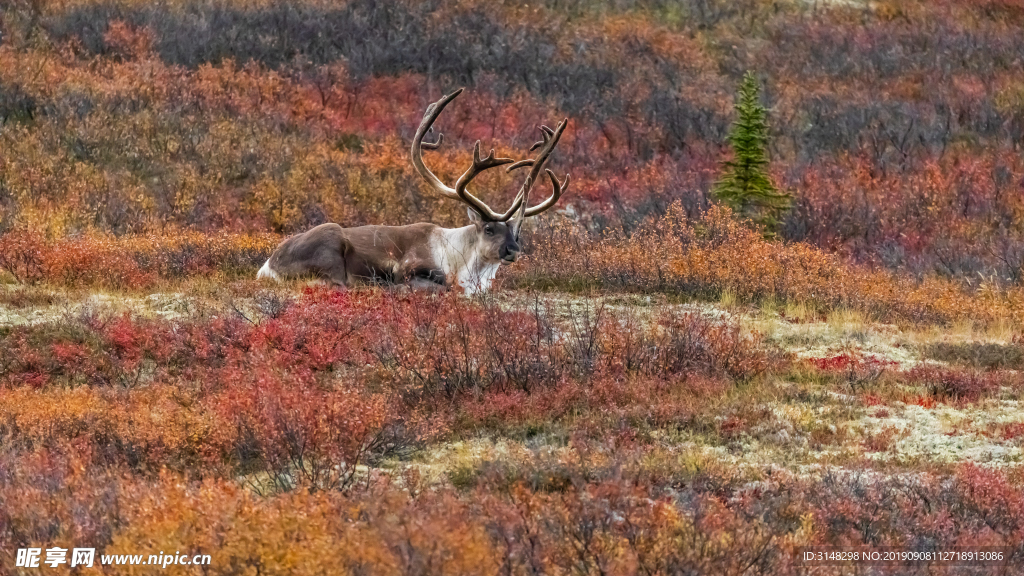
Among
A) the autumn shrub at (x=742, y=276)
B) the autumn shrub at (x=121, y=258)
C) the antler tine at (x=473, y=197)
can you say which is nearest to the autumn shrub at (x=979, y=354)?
the autumn shrub at (x=742, y=276)

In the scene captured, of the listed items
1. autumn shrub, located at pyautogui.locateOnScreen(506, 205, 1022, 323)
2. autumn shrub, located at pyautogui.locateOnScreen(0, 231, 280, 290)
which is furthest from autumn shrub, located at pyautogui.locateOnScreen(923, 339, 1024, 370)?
autumn shrub, located at pyautogui.locateOnScreen(0, 231, 280, 290)

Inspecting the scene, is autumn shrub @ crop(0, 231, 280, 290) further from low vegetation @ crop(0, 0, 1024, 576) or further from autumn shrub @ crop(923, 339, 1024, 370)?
autumn shrub @ crop(923, 339, 1024, 370)

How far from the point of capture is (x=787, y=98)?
26.9 meters

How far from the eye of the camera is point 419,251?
14.3 meters

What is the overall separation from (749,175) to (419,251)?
20.3ft

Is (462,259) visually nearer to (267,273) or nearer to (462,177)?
(462,177)

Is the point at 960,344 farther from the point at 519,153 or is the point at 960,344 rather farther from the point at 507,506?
the point at 519,153

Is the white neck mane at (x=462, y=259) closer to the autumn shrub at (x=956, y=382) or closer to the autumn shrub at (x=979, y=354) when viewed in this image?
the autumn shrub at (x=979, y=354)

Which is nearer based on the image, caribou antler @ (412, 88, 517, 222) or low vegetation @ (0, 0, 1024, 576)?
low vegetation @ (0, 0, 1024, 576)

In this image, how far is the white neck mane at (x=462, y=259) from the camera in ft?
46.5

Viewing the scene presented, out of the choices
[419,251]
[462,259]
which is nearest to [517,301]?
[462,259]

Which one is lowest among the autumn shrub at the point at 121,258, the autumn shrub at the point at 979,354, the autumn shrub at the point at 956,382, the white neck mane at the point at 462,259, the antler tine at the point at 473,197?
the autumn shrub at the point at 121,258

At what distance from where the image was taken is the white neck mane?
14.2 meters

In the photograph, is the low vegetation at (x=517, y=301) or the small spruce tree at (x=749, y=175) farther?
the small spruce tree at (x=749, y=175)
